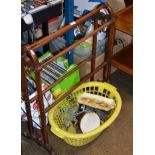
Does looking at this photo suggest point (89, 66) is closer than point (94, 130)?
No

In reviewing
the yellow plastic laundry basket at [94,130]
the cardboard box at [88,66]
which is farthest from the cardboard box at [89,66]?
the yellow plastic laundry basket at [94,130]

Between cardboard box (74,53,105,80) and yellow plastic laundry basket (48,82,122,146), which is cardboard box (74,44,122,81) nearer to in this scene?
cardboard box (74,53,105,80)

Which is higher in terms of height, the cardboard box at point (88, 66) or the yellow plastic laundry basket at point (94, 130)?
the cardboard box at point (88, 66)

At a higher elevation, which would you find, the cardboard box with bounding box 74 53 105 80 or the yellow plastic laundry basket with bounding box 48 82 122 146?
the cardboard box with bounding box 74 53 105 80

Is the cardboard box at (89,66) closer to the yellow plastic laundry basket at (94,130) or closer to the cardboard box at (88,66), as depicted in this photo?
the cardboard box at (88,66)

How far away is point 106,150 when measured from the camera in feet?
5.83

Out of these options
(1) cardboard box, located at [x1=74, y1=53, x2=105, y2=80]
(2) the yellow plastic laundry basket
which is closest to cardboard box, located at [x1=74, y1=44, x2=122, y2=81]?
(1) cardboard box, located at [x1=74, y1=53, x2=105, y2=80]

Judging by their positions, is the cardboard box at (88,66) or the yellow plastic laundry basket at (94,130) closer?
the yellow plastic laundry basket at (94,130)

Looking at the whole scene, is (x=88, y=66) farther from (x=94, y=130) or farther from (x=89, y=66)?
(x=94, y=130)

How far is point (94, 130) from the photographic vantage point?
158 cm

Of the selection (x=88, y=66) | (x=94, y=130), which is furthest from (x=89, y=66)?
(x=94, y=130)

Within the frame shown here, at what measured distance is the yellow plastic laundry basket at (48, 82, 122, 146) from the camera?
1.58 meters

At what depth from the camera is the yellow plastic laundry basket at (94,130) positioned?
5.18 ft
